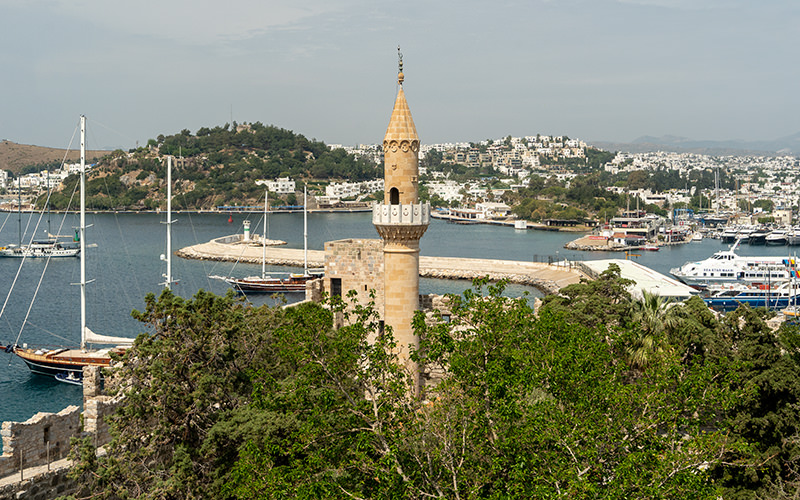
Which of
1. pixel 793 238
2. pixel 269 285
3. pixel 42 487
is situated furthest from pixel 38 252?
pixel 793 238

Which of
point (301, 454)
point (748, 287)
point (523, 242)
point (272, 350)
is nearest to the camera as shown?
point (301, 454)

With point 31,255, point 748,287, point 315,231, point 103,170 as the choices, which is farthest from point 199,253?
point 103,170

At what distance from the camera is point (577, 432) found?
312 inches

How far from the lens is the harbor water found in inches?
1159

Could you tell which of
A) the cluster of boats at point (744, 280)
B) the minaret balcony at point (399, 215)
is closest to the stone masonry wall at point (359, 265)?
the minaret balcony at point (399, 215)

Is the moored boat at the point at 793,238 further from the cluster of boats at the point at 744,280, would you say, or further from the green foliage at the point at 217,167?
the green foliage at the point at 217,167

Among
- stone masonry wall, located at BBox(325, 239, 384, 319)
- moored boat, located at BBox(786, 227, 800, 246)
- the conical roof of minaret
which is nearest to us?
the conical roof of minaret

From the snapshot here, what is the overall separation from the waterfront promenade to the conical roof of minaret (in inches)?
1336

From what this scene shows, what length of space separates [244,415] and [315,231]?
83796 millimetres

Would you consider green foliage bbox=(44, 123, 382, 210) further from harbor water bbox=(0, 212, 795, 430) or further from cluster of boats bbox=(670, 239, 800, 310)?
cluster of boats bbox=(670, 239, 800, 310)

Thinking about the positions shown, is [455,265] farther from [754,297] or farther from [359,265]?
[359,265]

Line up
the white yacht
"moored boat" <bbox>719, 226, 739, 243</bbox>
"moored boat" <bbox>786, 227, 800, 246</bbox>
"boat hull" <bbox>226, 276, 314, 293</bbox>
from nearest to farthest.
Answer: the white yacht → "boat hull" <bbox>226, 276, 314, 293</bbox> → "moored boat" <bbox>786, 227, 800, 246</bbox> → "moored boat" <bbox>719, 226, 739, 243</bbox>

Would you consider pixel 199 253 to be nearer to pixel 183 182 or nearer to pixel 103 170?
pixel 183 182

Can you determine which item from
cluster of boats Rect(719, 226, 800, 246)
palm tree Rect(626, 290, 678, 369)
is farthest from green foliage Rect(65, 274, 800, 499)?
cluster of boats Rect(719, 226, 800, 246)
